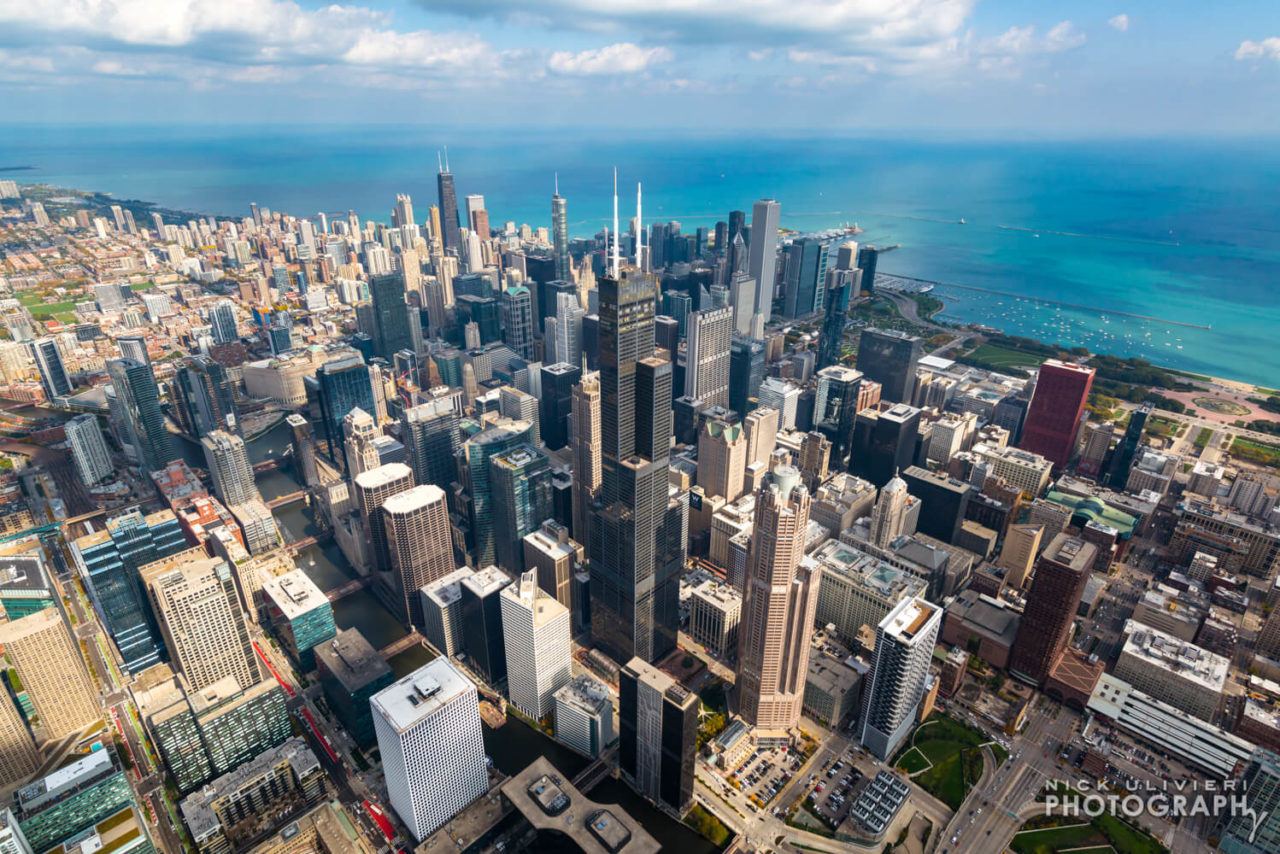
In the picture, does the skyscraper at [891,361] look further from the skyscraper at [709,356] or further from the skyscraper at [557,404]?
the skyscraper at [557,404]

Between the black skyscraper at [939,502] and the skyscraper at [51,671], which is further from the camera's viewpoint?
the black skyscraper at [939,502]

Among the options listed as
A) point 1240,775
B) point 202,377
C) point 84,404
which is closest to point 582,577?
point 1240,775

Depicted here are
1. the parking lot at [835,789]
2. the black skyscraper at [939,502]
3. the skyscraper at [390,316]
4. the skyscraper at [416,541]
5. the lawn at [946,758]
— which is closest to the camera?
the parking lot at [835,789]

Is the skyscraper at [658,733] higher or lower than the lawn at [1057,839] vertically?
higher

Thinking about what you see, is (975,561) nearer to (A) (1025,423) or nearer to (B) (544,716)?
(A) (1025,423)

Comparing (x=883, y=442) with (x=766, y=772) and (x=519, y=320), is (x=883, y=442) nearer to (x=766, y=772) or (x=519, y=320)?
(x=766, y=772)

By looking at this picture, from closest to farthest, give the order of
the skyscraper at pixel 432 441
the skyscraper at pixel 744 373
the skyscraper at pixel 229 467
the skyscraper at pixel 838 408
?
the skyscraper at pixel 229 467 < the skyscraper at pixel 432 441 < the skyscraper at pixel 838 408 < the skyscraper at pixel 744 373

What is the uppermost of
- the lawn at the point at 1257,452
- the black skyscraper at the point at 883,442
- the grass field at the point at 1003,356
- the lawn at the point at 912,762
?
the black skyscraper at the point at 883,442

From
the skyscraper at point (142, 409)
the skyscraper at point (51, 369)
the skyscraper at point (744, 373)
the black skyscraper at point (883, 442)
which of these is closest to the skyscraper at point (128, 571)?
the skyscraper at point (142, 409)
